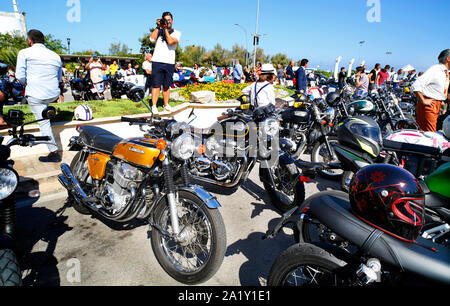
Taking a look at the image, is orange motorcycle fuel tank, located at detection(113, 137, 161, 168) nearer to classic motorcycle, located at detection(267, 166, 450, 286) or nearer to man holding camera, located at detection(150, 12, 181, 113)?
classic motorcycle, located at detection(267, 166, 450, 286)

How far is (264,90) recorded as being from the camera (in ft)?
16.3

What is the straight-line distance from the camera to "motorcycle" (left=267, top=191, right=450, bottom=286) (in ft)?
4.75

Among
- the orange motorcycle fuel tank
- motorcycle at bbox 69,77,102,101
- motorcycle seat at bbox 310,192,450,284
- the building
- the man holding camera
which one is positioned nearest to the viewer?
motorcycle seat at bbox 310,192,450,284

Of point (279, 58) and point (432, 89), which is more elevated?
point (279, 58)

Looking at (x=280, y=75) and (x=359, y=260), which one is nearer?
A: (x=359, y=260)

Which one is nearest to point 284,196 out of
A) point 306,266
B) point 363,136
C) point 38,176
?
point 363,136

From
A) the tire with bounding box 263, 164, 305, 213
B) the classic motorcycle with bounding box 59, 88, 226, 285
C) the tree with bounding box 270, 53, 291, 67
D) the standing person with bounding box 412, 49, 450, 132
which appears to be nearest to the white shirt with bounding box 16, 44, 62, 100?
the classic motorcycle with bounding box 59, 88, 226, 285

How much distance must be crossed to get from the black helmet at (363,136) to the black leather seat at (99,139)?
2.80 m

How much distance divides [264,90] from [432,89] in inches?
128

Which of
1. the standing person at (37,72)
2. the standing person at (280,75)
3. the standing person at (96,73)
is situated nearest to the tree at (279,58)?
the standing person at (280,75)

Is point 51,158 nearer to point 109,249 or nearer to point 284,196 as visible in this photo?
point 109,249

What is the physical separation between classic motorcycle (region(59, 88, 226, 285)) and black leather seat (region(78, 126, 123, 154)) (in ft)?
0.04
